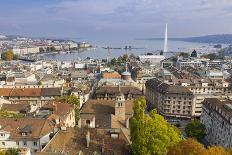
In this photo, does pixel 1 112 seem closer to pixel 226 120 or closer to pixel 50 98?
pixel 50 98

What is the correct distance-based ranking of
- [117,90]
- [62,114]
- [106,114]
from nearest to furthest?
[62,114]
[106,114]
[117,90]

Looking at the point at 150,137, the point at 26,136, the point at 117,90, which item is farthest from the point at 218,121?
the point at 26,136

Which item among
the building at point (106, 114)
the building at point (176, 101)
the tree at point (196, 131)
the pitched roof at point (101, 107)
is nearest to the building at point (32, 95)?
the pitched roof at point (101, 107)

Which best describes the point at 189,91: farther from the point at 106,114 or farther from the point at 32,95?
the point at 32,95

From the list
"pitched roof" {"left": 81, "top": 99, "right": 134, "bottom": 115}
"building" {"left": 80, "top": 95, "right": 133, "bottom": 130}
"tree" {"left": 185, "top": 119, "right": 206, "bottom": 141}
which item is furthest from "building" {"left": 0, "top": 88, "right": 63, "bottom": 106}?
"tree" {"left": 185, "top": 119, "right": 206, "bottom": 141}

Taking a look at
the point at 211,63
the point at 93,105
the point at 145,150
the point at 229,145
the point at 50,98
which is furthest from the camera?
the point at 211,63

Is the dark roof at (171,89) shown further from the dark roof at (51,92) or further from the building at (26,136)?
the building at (26,136)

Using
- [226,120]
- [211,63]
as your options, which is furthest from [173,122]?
[211,63]

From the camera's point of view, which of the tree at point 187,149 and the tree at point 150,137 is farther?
Answer: the tree at point 150,137
